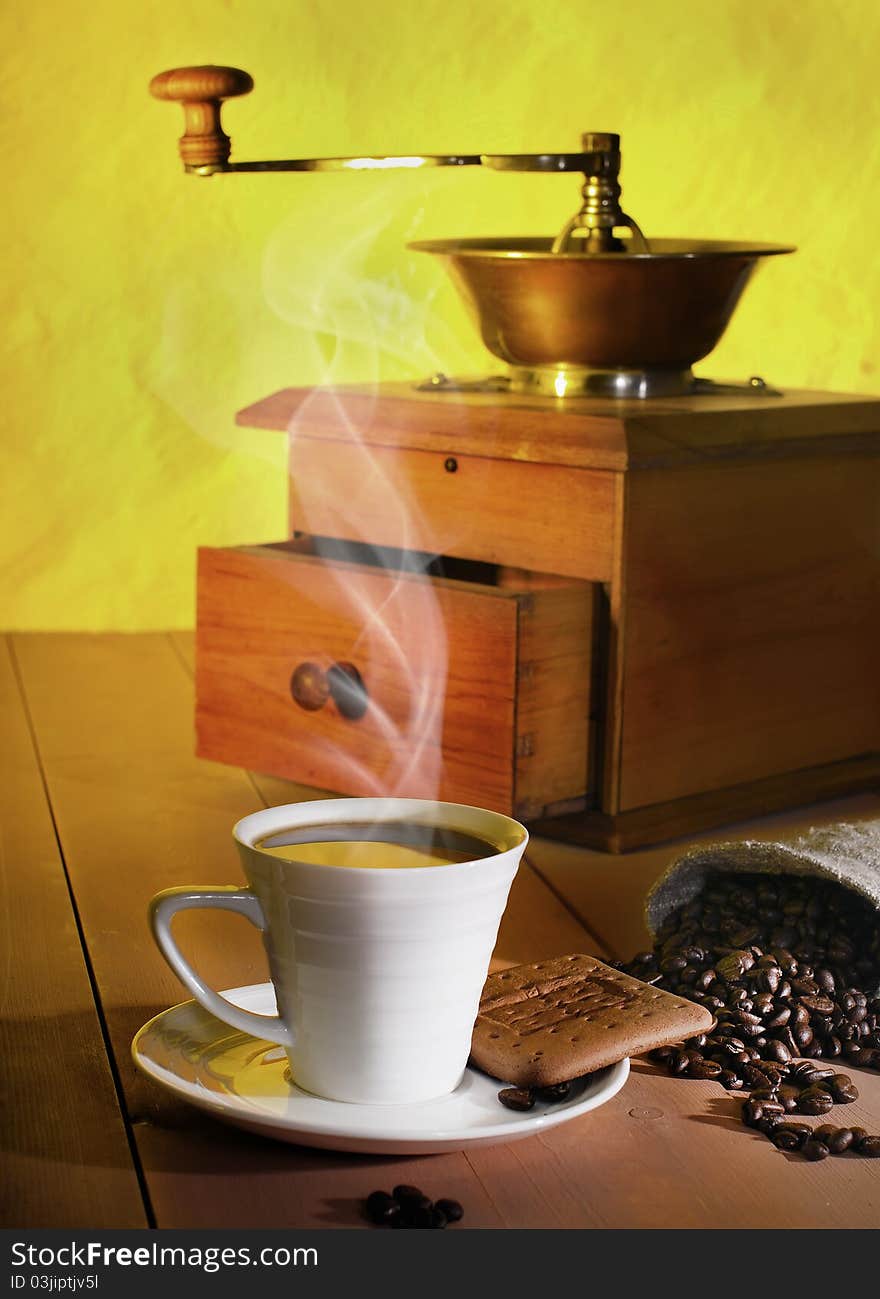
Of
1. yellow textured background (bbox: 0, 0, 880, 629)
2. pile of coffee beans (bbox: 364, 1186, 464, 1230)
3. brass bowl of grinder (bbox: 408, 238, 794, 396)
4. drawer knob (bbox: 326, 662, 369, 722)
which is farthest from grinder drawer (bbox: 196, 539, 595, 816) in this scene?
yellow textured background (bbox: 0, 0, 880, 629)

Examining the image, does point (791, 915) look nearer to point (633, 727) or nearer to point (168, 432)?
point (633, 727)

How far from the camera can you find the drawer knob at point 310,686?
4.38 ft

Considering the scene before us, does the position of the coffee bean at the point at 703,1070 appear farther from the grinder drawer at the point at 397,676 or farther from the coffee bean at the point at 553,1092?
the grinder drawer at the point at 397,676

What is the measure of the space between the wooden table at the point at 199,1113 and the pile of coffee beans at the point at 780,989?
0.02 m

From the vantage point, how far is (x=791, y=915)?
97 centimetres

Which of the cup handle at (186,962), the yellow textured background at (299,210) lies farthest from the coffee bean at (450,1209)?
the yellow textured background at (299,210)

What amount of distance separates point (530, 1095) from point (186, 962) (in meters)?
0.16

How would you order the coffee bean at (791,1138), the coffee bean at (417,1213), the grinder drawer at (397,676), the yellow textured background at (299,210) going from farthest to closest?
the yellow textured background at (299,210), the grinder drawer at (397,676), the coffee bean at (791,1138), the coffee bean at (417,1213)

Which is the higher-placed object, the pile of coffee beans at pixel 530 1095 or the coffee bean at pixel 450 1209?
the pile of coffee beans at pixel 530 1095

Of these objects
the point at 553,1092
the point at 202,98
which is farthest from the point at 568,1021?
the point at 202,98

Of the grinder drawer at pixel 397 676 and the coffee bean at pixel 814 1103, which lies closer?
the coffee bean at pixel 814 1103

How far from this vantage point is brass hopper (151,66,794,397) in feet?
4.31

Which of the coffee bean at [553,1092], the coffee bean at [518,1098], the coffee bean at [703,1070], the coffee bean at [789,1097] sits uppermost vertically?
the coffee bean at [518,1098]

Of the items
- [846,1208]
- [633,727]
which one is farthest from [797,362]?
[846,1208]
